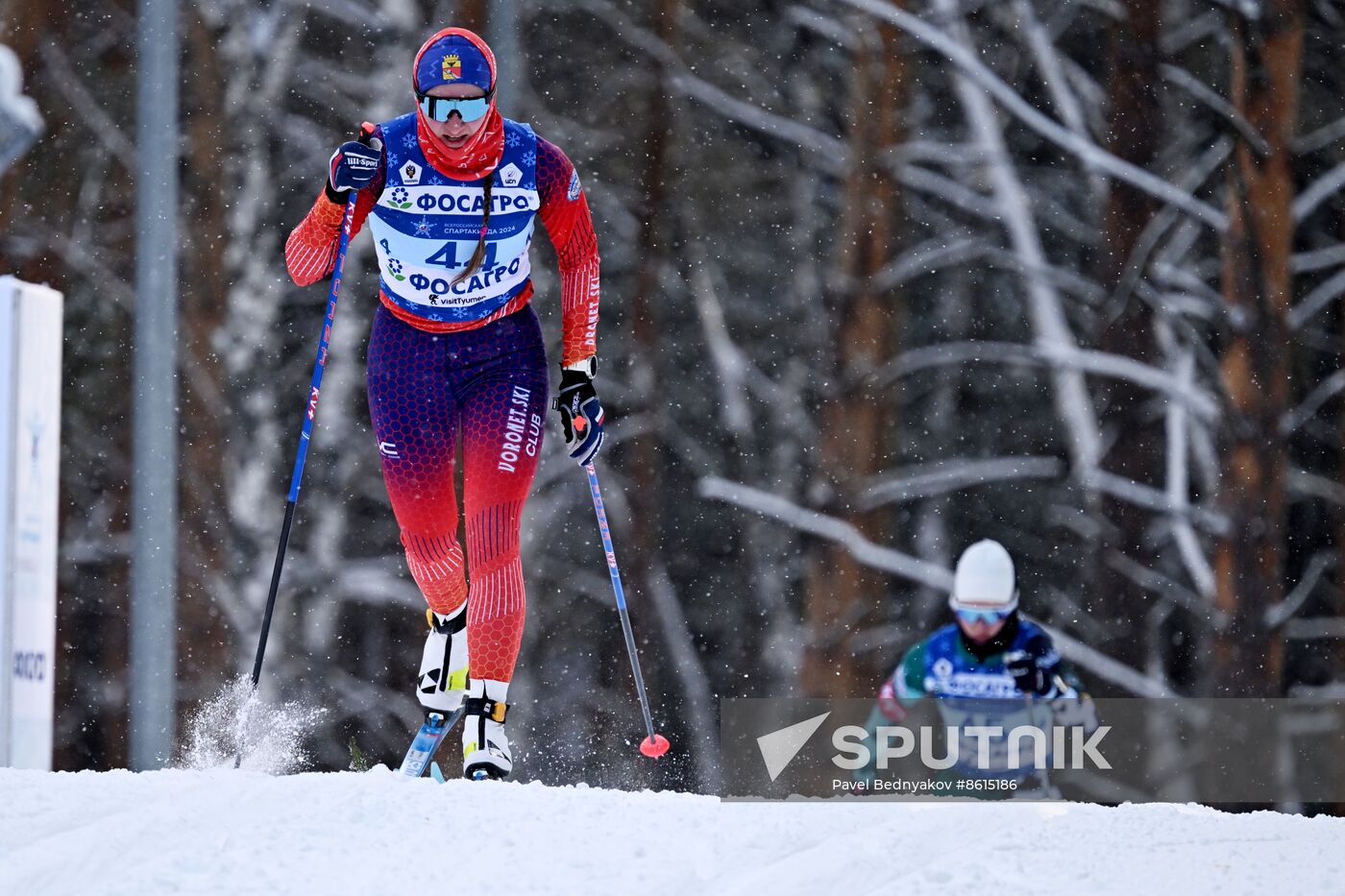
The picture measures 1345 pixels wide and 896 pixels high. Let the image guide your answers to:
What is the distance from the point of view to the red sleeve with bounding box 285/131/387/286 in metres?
5.14

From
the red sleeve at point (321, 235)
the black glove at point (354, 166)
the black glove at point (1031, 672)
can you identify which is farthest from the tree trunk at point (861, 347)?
the black glove at point (354, 166)

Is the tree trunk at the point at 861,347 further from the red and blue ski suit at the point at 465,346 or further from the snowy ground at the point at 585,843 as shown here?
the snowy ground at the point at 585,843

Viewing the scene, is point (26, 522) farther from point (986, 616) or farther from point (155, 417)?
point (986, 616)

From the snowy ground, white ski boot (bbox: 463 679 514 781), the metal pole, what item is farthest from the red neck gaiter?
the metal pole

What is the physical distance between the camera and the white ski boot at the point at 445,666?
5.47m

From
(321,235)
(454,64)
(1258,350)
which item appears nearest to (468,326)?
(321,235)

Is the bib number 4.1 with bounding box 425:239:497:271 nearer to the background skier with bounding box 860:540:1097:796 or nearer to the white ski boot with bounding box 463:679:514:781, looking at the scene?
the white ski boot with bounding box 463:679:514:781

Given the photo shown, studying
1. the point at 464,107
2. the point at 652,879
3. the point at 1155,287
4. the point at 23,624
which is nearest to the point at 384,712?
the point at 1155,287

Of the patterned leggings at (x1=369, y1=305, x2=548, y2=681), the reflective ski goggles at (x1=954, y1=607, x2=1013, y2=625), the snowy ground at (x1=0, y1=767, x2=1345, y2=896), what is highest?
the patterned leggings at (x1=369, y1=305, x2=548, y2=681)

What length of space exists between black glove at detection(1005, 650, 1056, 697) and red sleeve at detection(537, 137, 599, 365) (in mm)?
2478

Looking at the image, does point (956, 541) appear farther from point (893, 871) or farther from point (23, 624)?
point (893, 871)

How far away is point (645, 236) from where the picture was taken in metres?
15.1

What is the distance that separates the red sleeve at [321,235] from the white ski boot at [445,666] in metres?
1.14

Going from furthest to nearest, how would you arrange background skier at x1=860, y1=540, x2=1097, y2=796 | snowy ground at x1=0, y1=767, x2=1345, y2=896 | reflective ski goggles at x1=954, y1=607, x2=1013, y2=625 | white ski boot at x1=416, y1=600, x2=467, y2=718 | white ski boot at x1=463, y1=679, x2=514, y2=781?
reflective ski goggles at x1=954, y1=607, x2=1013, y2=625 < background skier at x1=860, y1=540, x2=1097, y2=796 < white ski boot at x1=416, y1=600, x2=467, y2=718 < white ski boot at x1=463, y1=679, x2=514, y2=781 < snowy ground at x1=0, y1=767, x2=1345, y2=896
